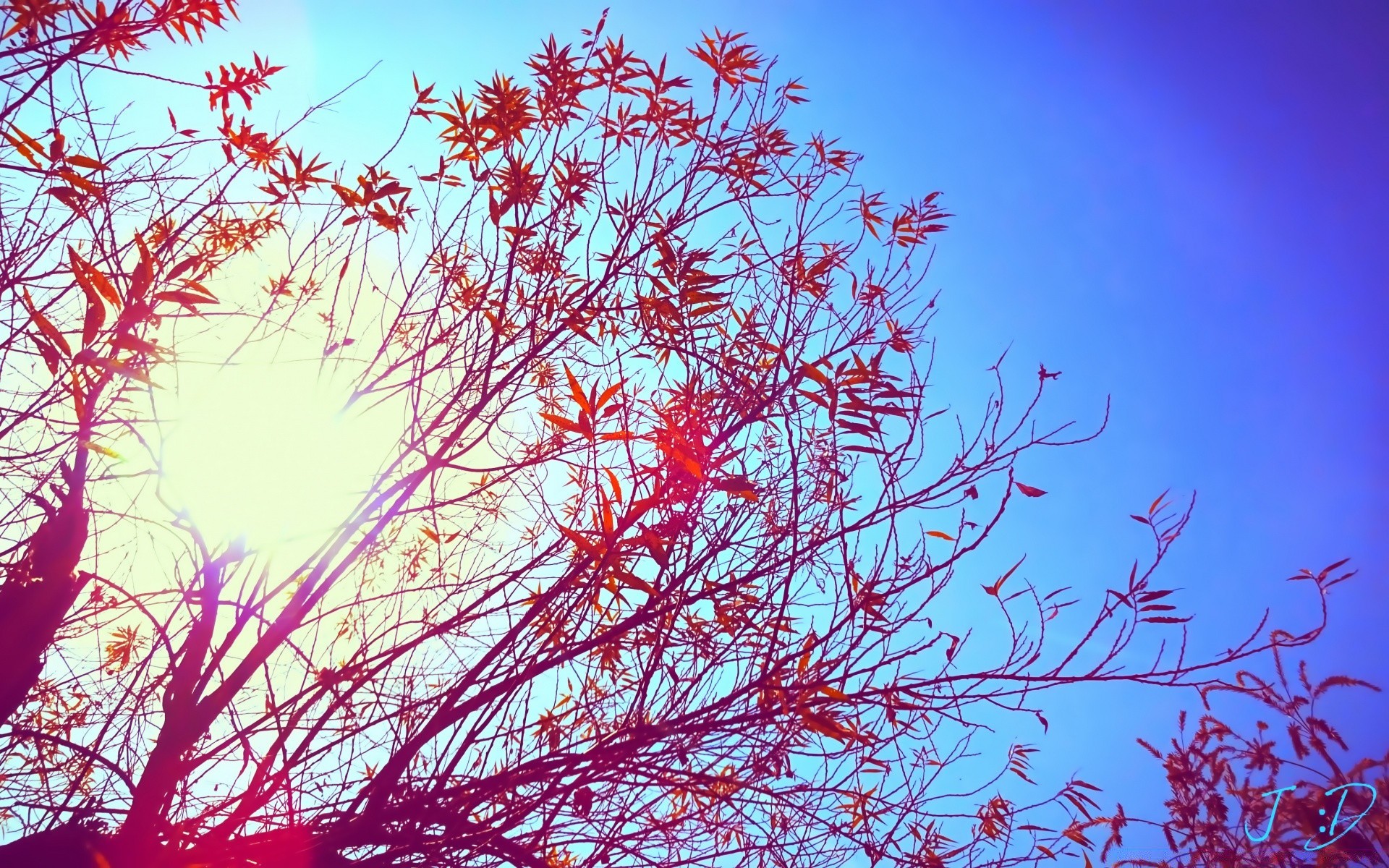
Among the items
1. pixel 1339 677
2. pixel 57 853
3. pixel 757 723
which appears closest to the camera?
pixel 57 853

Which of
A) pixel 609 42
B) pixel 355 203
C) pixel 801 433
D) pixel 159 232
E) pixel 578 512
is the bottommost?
pixel 578 512

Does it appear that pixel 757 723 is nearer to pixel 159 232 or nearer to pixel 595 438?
pixel 595 438

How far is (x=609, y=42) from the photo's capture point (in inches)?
96.2

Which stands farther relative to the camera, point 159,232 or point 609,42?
point 609,42

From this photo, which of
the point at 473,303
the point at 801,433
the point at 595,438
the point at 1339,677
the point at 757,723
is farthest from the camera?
the point at 1339,677

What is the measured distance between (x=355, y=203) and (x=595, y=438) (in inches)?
49.9

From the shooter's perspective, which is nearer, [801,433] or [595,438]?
[595,438]

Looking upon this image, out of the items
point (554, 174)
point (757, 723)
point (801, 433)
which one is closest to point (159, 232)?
point (554, 174)

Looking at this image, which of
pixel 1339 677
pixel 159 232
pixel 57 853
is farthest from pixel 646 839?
pixel 1339 677

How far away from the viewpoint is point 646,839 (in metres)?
2.11

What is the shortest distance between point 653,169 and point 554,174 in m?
0.36

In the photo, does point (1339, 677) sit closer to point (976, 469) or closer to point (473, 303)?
point (976, 469)

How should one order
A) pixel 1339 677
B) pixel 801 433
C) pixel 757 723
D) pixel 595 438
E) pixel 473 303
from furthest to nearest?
pixel 1339 677
pixel 473 303
pixel 801 433
pixel 757 723
pixel 595 438

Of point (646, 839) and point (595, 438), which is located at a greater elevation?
point (595, 438)
